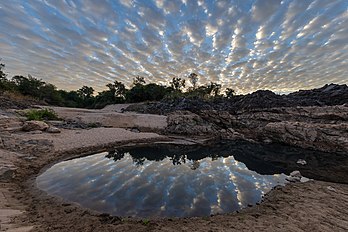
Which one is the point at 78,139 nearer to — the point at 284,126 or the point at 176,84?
the point at 284,126

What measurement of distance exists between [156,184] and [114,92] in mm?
63947

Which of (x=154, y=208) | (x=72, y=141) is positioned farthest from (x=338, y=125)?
(x=72, y=141)

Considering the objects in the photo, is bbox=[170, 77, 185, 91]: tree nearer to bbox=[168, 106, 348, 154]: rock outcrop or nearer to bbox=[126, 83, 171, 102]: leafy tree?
bbox=[126, 83, 171, 102]: leafy tree

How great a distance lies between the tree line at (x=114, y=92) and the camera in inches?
1850

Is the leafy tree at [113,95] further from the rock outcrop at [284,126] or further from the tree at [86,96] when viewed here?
the rock outcrop at [284,126]

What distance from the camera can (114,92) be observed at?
220 feet

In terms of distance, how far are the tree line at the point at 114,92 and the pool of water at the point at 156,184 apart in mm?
44905

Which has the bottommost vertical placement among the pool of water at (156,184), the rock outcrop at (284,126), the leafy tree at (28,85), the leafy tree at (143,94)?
the pool of water at (156,184)

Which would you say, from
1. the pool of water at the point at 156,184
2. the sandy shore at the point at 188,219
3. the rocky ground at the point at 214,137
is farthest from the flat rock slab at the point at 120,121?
the sandy shore at the point at 188,219

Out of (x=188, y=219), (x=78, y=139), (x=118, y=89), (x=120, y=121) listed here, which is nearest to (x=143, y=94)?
(x=118, y=89)

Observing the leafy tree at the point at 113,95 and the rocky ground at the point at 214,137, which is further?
the leafy tree at the point at 113,95

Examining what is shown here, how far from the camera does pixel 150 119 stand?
26.9 m

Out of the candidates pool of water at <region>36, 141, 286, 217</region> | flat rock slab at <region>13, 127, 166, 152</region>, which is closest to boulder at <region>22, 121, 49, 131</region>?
flat rock slab at <region>13, 127, 166, 152</region>

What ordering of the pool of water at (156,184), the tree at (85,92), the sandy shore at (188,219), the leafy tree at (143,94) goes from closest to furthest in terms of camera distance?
1. the sandy shore at (188,219)
2. the pool of water at (156,184)
3. the leafy tree at (143,94)
4. the tree at (85,92)
